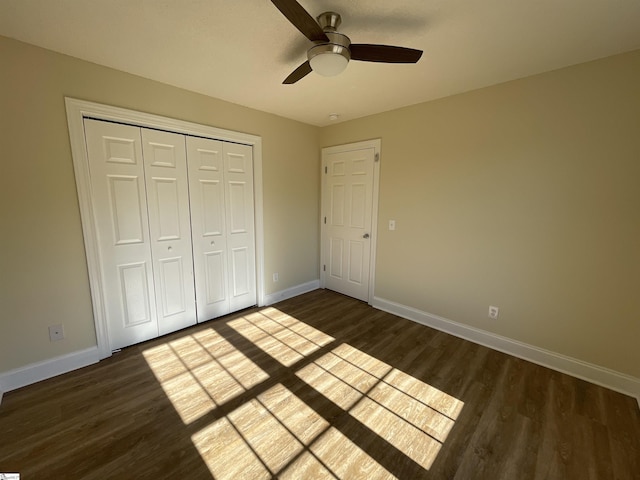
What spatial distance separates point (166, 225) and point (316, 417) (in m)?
2.16

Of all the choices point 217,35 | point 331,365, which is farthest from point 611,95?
point 331,365

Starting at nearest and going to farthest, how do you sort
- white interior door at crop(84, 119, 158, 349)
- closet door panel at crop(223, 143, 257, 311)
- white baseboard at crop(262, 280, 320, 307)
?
1. white interior door at crop(84, 119, 158, 349)
2. closet door panel at crop(223, 143, 257, 311)
3. white baseboard at crop(262, 280, 320, 307)

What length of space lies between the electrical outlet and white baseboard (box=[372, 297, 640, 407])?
3.26 metres

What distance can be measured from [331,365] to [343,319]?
2.93 feet

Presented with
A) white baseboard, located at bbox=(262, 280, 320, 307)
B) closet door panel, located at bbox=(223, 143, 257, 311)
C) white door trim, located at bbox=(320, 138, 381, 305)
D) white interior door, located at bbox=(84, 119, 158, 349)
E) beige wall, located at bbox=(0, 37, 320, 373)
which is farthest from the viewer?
white baseboard, located at bbox=(262, 280, 320, 307)

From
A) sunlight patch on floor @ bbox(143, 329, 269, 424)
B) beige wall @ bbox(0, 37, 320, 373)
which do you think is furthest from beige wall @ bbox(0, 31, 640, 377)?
sunlight patch on floor @ bbox(143, 329, 269, 424)

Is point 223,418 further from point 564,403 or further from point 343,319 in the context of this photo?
point 564,403

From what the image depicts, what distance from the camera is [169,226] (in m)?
2.59

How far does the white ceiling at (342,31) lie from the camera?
143 cm

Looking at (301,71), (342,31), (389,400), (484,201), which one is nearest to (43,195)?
(301,71)

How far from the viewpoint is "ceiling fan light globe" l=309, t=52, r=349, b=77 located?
1465mm

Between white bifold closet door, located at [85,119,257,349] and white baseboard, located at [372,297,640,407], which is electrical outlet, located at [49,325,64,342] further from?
white baseboard, located at [372,297,640,407]

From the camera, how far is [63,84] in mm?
1951

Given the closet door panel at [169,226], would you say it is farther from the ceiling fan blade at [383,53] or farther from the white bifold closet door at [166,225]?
the ceiling fan blade at [383,53]
